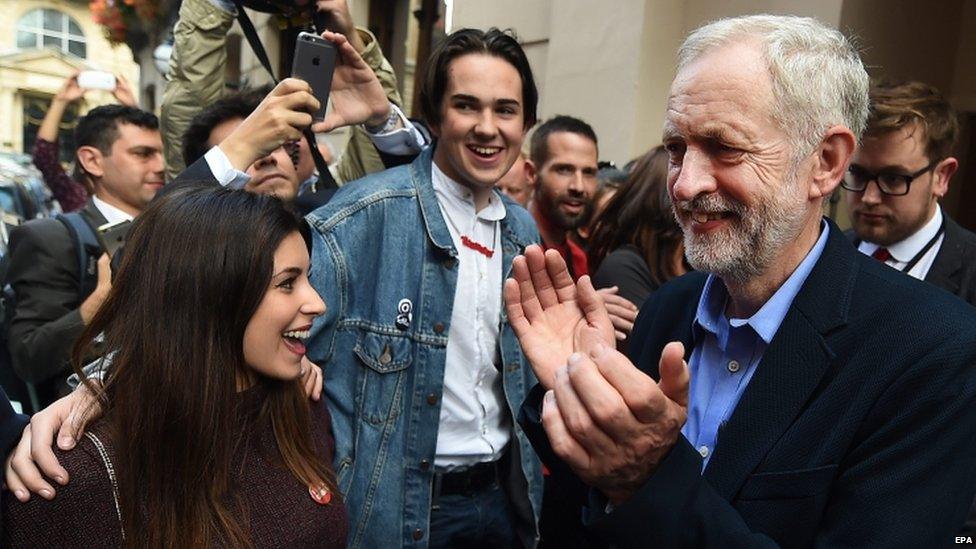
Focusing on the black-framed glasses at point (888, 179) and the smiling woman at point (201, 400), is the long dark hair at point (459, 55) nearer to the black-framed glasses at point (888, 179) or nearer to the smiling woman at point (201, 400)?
the smiling woman at point (201, 400)

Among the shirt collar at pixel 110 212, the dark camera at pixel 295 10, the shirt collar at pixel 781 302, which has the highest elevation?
the dark camera at pixel 295 10

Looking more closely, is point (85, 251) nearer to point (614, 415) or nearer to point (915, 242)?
point (614, 415)

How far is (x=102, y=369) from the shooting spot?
66.3 inches

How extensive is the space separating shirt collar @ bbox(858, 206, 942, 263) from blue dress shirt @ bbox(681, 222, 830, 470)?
5.67 feet

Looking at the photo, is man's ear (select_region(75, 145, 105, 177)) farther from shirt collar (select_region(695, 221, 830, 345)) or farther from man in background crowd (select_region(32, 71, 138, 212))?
shirt collar (select_region(695, 221, 830, 345))

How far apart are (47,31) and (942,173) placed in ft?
154

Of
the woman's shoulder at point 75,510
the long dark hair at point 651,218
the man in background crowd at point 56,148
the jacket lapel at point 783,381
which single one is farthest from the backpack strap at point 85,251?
the man in background crowd at point 56,148

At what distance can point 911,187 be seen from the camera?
9.53ft

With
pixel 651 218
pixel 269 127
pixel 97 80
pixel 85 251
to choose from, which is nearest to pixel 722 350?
pixel 269 127

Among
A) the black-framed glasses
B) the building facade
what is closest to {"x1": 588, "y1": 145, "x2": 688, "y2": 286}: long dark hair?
the black-framed glasses

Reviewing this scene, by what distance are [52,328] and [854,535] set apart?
2.56 meters

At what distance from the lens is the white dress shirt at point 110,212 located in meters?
3.29

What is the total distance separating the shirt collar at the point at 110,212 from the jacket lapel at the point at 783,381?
2.76 metres

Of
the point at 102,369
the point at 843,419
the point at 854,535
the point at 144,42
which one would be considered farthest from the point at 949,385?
the point at 144,42
